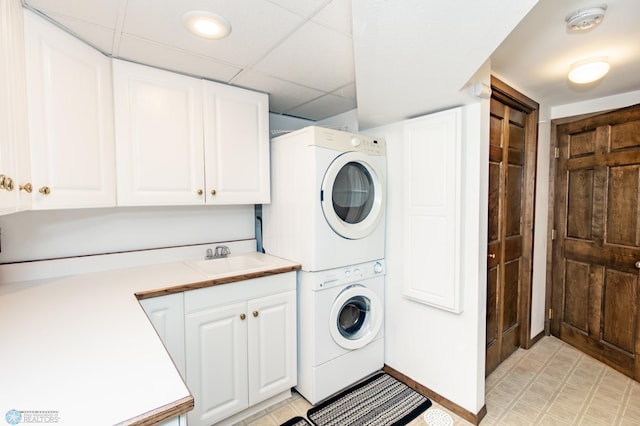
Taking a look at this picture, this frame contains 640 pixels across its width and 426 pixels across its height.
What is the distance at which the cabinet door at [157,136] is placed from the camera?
166 cm

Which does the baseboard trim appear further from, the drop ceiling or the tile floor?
the drop ceiling

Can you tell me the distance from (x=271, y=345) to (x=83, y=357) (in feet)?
3.96

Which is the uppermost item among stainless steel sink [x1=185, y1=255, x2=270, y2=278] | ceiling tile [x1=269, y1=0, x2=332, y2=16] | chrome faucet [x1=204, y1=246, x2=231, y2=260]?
ceiling tile [x1=269, y1=0, x2=332, y2=16]

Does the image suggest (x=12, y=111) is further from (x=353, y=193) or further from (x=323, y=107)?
(x=323, y=107)

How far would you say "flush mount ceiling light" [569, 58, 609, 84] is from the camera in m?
1.72

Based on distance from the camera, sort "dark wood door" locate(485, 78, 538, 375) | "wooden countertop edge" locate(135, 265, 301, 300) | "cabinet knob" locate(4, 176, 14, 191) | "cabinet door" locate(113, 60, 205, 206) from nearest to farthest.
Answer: "cabinet knob" locate(4, 176, 14, 191), "wooden countertop edge" locate(135, 265, 301, 300), "cabinet door" locate(113, 60, 205, 206), "dark wood door" locate(485, 78, 538, 375)

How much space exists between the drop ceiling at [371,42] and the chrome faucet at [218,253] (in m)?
1.18

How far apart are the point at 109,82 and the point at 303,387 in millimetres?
2190

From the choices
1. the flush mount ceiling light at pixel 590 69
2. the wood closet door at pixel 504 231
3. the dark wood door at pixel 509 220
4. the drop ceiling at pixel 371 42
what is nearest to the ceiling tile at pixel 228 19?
the drop ceiling at pixel 371 42

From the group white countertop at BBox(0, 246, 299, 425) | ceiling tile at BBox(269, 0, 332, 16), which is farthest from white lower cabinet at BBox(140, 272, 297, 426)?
ceiling tile at BBox(269, 0, 332, 16)

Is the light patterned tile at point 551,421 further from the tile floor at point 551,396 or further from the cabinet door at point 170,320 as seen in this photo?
the cabinet door at point 170,320

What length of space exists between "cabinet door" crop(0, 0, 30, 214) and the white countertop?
1.39 feet

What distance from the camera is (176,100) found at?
1.82 metres

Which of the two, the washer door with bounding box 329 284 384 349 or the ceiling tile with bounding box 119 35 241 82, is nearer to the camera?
the ceiling tile with bounding box 119 35 241 82
